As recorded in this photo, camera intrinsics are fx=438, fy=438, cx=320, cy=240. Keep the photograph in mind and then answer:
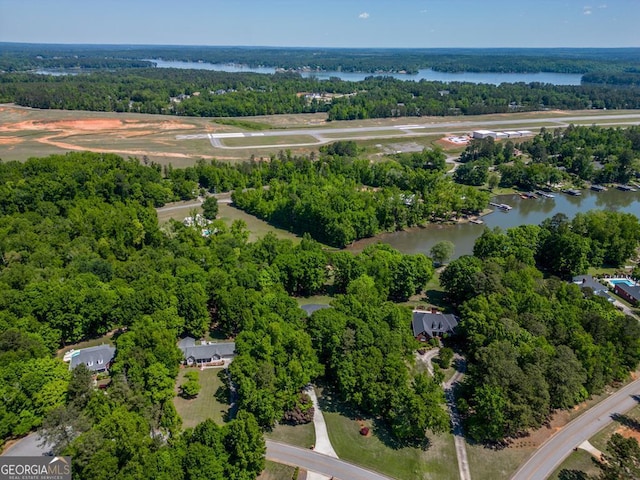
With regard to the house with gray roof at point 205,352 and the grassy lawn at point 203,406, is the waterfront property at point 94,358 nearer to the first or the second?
the house with gray roof at point 205,352

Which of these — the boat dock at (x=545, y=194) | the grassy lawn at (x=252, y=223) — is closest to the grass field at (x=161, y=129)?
the grassy lawn at (x=252, y=223)

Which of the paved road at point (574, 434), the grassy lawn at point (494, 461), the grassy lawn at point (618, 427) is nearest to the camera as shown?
the grassy lawn at point (494, 461)

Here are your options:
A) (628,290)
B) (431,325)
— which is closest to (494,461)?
(431,325)

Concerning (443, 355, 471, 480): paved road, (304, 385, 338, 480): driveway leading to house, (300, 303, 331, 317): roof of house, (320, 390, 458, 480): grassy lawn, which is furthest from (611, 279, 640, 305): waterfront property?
(304, 385, 338, 480): driveway leading to house

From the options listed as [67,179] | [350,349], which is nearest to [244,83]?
[67,179]

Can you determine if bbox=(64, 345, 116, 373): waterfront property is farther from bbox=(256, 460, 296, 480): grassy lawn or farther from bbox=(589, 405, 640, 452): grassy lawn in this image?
bbox=(589, 405, 640, 452): grassy lawn

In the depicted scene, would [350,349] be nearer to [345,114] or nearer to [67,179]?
[67,179]
